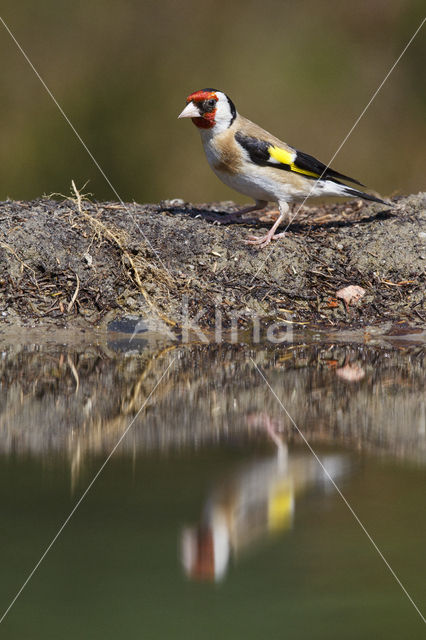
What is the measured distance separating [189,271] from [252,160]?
3.06 feet

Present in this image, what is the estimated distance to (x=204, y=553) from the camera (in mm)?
1463

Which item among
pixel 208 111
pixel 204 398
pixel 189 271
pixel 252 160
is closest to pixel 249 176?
pixel 252 160

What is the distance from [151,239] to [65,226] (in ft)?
1.54

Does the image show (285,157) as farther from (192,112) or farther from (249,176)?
(192,112)

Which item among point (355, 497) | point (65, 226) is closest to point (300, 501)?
point (355, 497)

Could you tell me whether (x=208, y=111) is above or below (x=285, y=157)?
above

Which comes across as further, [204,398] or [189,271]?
[189,271]

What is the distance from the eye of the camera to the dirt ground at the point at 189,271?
3992 millimetres

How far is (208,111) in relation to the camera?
4816mm

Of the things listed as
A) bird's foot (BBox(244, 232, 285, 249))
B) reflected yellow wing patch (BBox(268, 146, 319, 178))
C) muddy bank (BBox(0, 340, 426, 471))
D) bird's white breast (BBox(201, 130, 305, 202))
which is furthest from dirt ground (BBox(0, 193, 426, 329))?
muddy bank (BBox(0, 340, 426, 471))

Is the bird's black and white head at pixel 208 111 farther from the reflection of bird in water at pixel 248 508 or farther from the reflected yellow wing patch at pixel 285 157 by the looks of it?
the reflection of bird in water at pixel 248 508

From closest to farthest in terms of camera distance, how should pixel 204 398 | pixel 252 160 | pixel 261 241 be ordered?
pixel 204 398, pixel 261 241, pixel 252 160

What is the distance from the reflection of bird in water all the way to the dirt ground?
2016 millimetres

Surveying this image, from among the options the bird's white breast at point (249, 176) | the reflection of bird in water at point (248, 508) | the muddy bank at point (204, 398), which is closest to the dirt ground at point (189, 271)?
the bird's white breast at point (249, 176)
